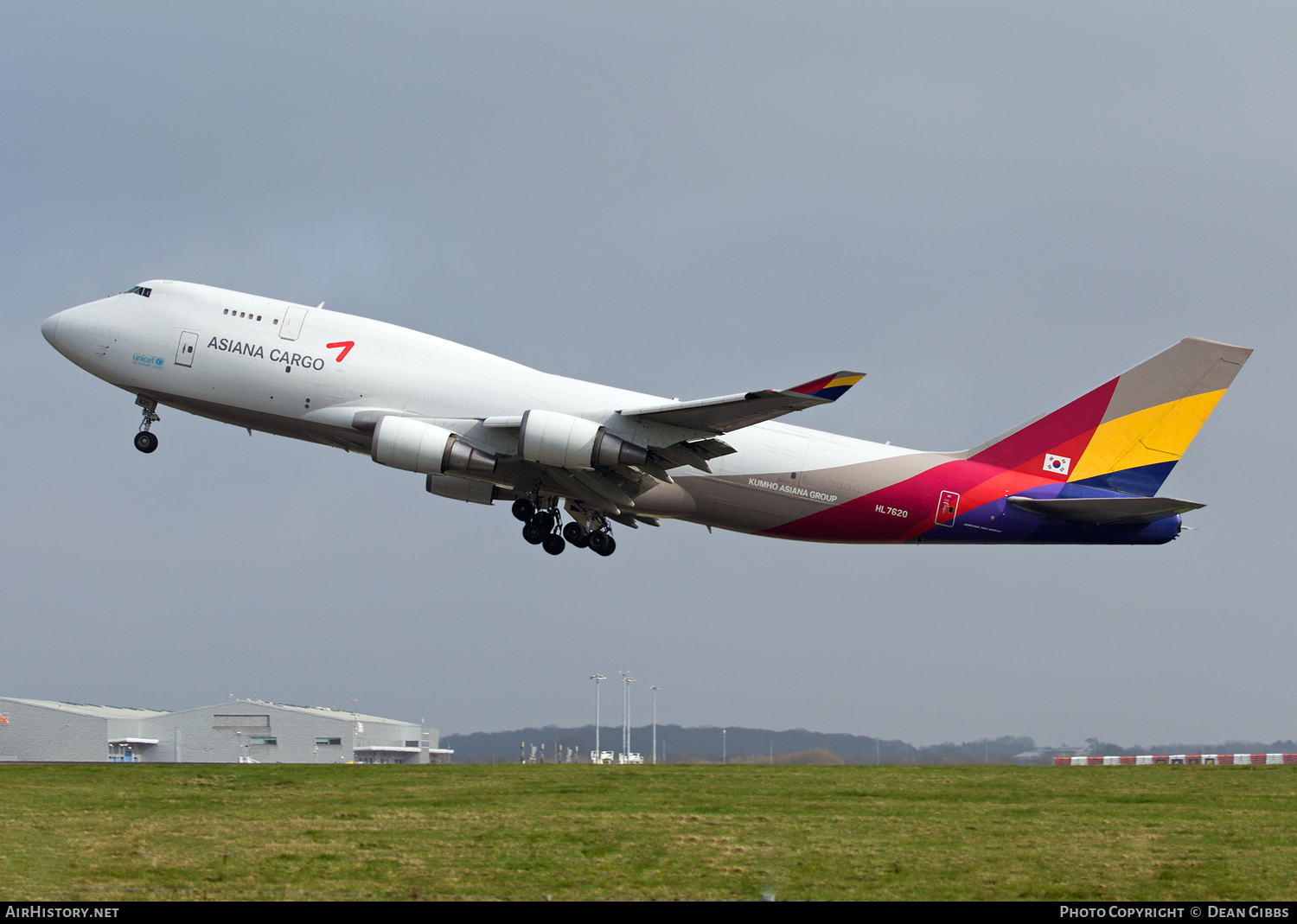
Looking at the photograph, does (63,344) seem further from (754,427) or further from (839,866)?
(839,866)

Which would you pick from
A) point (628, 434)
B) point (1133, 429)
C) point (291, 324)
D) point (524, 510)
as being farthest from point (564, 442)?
point (1133, 429)

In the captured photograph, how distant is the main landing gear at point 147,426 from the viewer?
110 ft

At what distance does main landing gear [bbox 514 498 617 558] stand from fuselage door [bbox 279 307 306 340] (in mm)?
7738

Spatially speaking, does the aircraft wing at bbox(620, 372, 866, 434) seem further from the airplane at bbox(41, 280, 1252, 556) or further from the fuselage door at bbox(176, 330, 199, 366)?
the fuselage door at bbox(176, 330, 199, 366)

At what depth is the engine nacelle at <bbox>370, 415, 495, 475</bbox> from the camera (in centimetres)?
2973

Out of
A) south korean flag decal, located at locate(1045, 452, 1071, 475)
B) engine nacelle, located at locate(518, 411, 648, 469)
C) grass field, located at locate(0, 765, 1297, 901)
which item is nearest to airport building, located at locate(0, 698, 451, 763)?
grass field, located at locate(0, 765, 1297, 901)

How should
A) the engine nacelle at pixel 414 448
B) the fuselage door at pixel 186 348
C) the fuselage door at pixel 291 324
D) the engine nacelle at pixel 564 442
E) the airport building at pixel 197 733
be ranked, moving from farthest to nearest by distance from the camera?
the airport building at pixel 197 733 < the fuselage door at pixel 186 348 < the fuselage door at pixel 291 324 < the engine nacelle at pixel 414 448 < the engine nacelle at pixel 564 442

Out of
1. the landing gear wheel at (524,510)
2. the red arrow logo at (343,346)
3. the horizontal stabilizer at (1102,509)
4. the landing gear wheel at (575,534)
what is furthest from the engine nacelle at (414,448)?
the horizontal stabilizer at (1102,509)

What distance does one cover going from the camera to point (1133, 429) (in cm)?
3328

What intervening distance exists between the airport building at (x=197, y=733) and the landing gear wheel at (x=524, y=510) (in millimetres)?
35089

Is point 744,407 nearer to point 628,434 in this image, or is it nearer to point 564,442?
point 628,434

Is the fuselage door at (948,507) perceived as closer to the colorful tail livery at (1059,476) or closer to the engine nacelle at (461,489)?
the colorful tail livery at (1059,476)

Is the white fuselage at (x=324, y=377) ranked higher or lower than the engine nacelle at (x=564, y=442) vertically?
higher
